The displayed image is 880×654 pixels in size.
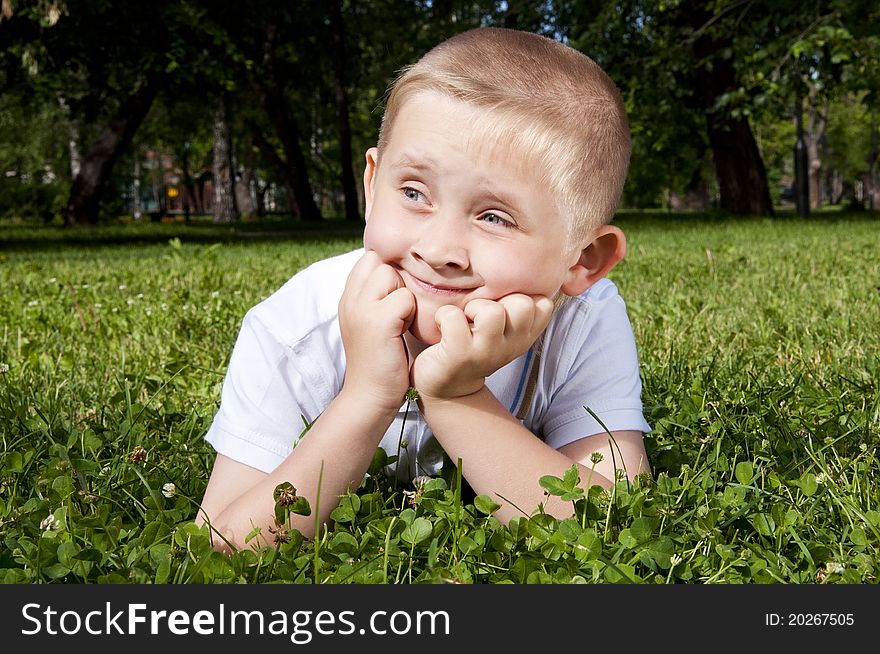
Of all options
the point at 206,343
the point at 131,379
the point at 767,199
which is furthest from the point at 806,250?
the point at 767,199

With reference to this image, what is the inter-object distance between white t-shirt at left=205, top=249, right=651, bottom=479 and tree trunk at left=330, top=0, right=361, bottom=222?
863 inches

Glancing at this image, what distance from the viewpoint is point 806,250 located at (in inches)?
395

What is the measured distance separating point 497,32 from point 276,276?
5.63 metres

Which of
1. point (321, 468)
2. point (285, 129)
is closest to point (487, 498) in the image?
point (321, 468)

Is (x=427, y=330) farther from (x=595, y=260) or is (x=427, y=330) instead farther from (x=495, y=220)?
(x=595, y=260)

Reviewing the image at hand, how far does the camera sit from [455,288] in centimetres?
211

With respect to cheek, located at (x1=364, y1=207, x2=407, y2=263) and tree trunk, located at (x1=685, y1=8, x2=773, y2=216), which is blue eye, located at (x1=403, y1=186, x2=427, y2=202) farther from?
tree trunk, located at (x1=685, y1=8, x2=773, y2=216)

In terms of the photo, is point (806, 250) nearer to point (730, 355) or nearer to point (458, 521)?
point (730, 355)

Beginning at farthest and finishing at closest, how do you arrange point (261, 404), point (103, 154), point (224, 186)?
1. point (224, 186)
2. point (103, 154)
3. point (261, 404)

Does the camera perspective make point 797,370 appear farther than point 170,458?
A: Yes

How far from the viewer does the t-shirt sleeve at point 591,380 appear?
8.39 feet

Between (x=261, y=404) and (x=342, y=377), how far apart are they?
0.74ft

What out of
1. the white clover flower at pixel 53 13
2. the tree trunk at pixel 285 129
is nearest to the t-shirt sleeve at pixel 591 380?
the white clover flower at pixel 53 13

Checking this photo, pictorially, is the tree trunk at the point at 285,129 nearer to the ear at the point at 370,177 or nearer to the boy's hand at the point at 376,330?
the ear at the point at 370,177
